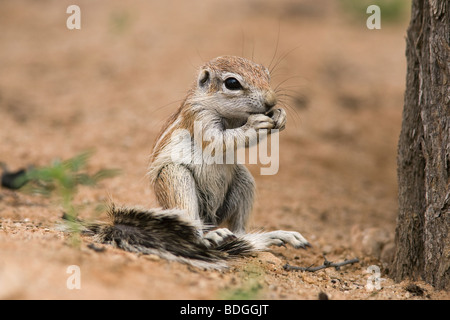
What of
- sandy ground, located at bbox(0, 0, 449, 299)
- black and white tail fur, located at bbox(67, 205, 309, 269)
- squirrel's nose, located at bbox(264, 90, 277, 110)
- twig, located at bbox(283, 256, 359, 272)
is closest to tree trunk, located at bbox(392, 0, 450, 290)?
sandy ground, located at bbox(0, 0, 449, 299)

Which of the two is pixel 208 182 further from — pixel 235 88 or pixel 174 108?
pixel 174 108

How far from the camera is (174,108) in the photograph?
325 inches

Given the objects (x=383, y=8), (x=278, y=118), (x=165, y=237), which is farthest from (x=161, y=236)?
(x=383, y=8)

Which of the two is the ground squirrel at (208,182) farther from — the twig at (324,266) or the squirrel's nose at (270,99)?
the twig at (324,266)

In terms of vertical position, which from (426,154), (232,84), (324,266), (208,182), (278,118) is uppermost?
(232,84)

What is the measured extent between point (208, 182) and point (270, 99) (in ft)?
2.67

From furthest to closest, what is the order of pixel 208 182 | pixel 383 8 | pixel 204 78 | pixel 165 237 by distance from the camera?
pixel 383 8 < pixel 204 78 < pixel 208 182 < pixel 165 237

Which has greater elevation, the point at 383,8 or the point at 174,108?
the point at 383,8

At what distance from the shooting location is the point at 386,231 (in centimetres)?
527

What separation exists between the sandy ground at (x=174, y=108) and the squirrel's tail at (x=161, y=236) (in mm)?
136

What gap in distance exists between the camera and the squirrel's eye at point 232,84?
14.4 ft

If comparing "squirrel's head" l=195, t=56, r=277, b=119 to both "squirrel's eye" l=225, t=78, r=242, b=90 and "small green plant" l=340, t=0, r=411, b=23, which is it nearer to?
"squirrel's eye" l=225, t=78, r=242, b=90

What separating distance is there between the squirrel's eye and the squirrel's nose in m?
0.23
